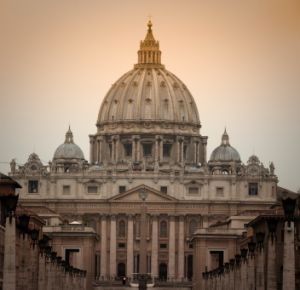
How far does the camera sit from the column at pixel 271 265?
254 feet

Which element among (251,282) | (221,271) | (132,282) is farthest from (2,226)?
(132,282)

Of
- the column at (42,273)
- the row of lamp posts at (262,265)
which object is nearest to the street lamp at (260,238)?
the row of lamp posts at (262,265)

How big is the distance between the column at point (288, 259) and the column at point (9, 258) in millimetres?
10095

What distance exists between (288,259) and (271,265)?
785 cm

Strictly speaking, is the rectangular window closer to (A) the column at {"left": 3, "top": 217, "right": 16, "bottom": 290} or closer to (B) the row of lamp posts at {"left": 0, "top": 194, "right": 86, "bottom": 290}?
(B) the row of lamp posts at {"left": 0, "top": 194, "right": 86, "bottom": 290}

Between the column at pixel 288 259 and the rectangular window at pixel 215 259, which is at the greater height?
the rectangular window at pixel 215 259

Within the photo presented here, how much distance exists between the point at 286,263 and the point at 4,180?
843 inches

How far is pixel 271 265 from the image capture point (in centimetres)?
7825

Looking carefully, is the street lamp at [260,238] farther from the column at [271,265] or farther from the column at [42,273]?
the column at [42,273]

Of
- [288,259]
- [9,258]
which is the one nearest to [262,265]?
[288,259]

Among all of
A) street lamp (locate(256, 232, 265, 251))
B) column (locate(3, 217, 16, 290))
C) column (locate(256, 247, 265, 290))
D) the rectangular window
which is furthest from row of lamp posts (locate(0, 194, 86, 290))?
the rectangular window

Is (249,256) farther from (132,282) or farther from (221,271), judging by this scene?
(132,282)

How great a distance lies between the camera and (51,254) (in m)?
108

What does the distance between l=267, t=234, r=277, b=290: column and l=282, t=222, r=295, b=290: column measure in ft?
20.3
